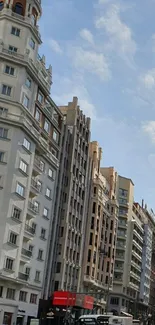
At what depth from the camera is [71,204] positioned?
87312 mm

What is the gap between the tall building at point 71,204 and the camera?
8256cm

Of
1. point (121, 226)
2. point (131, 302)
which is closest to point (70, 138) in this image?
point (121, 226)

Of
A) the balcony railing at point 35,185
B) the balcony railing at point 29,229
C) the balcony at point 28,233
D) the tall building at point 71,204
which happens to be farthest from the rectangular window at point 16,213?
the tall building at point 71,204

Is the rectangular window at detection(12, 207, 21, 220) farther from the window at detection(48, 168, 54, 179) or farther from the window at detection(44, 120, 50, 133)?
the window at detection(44, 120, 50, 133)

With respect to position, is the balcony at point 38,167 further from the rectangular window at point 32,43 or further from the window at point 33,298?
the window at point 33,298

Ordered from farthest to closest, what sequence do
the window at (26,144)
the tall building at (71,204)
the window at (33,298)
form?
the tall building at (71,204) < the window at (33,298) < the window at (26,144)

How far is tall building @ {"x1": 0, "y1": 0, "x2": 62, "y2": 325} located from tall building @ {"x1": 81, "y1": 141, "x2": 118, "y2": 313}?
26.6 m

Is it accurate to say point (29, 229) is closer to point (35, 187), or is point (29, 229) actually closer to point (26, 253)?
point (26, 253)

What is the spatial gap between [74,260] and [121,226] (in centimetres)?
4068

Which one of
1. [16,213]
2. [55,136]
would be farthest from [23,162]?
[55,136]

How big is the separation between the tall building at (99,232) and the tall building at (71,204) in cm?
424

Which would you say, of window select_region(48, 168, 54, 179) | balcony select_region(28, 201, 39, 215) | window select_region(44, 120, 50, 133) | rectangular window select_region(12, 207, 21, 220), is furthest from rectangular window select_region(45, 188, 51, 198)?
rectangular window select_region(12, 207, 21, 220)

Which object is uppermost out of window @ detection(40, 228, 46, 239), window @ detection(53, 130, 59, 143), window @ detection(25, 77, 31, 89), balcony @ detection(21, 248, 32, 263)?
window @ detection(25, 77, 31, 89)

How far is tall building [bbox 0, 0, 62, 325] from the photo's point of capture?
59531 millimetres
